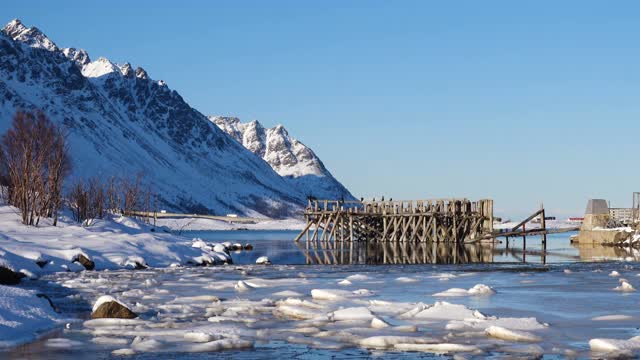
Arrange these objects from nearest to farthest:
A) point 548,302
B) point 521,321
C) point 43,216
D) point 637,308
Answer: point 521,321 < point 637,308 < point 548,302 < point 43,216

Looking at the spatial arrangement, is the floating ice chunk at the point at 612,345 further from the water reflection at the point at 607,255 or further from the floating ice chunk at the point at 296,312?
the water reflection at the point at 607,255

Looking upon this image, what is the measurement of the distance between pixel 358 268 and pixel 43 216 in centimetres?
3053

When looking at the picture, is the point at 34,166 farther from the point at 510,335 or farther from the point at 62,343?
the point at 510,335

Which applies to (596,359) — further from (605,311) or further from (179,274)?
(179,274)

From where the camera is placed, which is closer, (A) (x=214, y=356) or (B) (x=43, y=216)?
(A) (x=214, y=356)

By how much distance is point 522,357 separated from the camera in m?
13.8

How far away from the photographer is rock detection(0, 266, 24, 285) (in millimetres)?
28453

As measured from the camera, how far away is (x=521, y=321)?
681 inches

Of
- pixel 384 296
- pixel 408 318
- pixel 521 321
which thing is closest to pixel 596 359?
pixel 521 321

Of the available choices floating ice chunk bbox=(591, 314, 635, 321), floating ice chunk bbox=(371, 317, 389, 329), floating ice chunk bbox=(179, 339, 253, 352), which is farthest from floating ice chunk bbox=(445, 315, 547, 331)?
floating ice chunk bbox=(179, 339, 253, 352)

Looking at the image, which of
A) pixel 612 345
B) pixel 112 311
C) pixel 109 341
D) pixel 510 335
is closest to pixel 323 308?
pixel 112 311

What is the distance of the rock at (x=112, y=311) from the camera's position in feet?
61.8

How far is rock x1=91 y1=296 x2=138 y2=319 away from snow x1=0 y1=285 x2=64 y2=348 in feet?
2.72

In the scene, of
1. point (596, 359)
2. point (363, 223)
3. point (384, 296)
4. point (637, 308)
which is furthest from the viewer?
point (363, 223)
